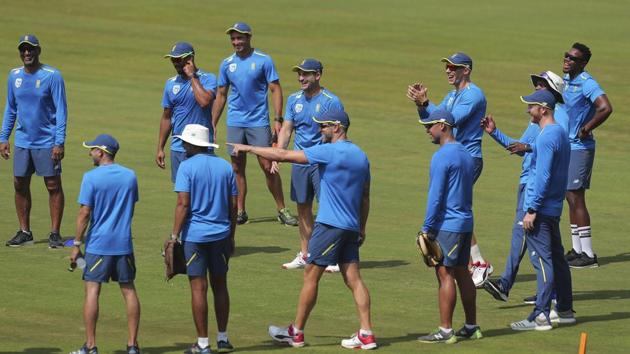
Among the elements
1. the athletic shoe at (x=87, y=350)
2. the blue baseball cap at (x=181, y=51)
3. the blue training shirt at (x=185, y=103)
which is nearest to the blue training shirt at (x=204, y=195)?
the athletic shoe at (x=87, y=350)

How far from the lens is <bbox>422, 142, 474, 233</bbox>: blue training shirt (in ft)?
45.5

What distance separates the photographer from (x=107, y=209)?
13375 millimetres

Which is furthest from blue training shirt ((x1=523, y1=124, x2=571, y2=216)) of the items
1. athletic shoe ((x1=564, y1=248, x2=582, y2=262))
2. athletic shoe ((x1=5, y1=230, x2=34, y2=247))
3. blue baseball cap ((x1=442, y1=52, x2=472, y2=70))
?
athletic shoe ((x1=5, y1=230, x2=34, y2=247))

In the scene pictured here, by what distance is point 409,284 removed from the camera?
16781 millimetres

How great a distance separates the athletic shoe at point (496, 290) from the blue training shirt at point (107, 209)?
14.2ft

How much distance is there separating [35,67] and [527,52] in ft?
71.1

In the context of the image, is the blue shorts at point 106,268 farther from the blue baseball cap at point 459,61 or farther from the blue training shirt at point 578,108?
the blue training shirt at point 578,108

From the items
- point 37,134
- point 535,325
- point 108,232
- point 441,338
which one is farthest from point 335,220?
point 37,134

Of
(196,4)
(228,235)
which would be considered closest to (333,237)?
(228,235)

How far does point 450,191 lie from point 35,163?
22.3 ft

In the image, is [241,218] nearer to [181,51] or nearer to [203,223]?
[181,51]

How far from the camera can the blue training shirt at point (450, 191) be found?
45.5ft

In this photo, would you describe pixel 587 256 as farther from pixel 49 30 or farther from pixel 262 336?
pixel 49 30

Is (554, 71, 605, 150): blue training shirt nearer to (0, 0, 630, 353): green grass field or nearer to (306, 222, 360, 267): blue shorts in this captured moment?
(0, 0, 630, 353): green grass field
